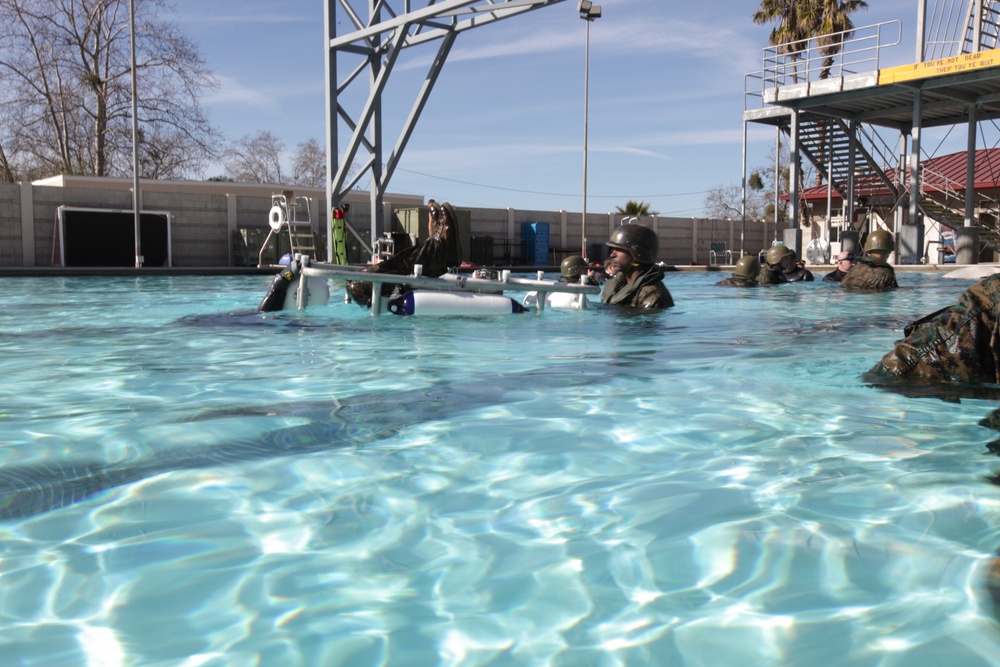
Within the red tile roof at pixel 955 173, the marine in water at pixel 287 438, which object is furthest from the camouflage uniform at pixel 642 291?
the red tile roof at pixel 955 173

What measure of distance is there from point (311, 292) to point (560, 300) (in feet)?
10.1

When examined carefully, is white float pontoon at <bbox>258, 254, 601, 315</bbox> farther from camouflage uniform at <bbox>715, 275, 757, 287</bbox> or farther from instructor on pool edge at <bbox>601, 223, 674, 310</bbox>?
camouflage uniform at <bbox>715, 275, 757, 287</bbox>

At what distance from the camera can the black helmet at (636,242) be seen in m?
10.0

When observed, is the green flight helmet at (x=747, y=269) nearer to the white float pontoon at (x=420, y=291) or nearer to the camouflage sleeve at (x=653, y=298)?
the camouflage sleeve at (x=653, y=298)

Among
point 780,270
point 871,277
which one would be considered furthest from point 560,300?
point 780,270

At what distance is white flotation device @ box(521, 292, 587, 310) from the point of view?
34.8 ft

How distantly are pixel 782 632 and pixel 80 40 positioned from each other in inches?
1574

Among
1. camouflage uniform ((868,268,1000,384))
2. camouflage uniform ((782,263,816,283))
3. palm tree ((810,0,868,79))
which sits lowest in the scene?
camouflage uniform ((868,268,1000,384))

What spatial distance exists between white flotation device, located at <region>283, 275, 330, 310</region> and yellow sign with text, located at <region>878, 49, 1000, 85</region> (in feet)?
55.8

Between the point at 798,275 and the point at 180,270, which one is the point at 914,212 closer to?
the point at 798,275

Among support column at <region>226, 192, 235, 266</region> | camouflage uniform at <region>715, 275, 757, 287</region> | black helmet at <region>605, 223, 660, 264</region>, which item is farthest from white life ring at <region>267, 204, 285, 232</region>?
support column at <region>226, 192, 235, 266</region>

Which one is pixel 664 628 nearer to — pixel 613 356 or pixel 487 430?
pixel 487 430

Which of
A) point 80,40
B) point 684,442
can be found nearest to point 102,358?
point 684,442

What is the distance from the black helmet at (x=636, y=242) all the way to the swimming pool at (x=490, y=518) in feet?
13.6
